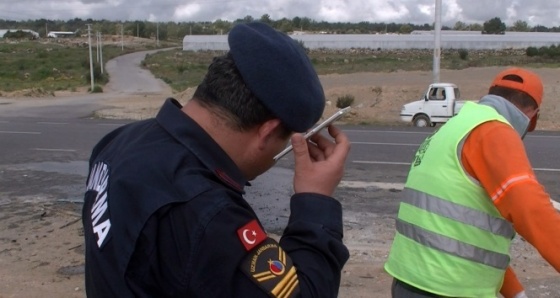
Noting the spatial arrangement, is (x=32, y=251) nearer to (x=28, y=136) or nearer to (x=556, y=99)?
(x=28, y=136)

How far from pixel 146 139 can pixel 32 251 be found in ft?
18.4

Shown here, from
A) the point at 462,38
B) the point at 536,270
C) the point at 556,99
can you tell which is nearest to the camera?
the point at 536,270

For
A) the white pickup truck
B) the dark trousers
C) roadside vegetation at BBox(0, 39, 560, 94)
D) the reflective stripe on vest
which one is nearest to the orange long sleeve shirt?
the reflective stripe on vest

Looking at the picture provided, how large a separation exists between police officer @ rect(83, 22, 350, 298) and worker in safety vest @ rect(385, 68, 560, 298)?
78 centimetres

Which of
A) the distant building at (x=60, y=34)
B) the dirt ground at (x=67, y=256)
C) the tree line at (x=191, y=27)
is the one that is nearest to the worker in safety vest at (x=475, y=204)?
the dirt ground at (x=67, y=256)

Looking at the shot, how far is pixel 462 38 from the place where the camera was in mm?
69250

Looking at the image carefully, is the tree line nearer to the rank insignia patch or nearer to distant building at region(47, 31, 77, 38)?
distant building at region(47, 31, 77, 38)

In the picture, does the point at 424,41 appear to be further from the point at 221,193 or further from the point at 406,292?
the point at 221,193

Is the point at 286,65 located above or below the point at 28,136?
above

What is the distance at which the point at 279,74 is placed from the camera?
1.54 m

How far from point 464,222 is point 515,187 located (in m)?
0.32

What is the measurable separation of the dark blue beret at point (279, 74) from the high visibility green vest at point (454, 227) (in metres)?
1.01

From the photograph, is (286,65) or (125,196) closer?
(125,196)

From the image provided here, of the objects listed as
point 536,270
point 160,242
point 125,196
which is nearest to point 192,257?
point 160,242
